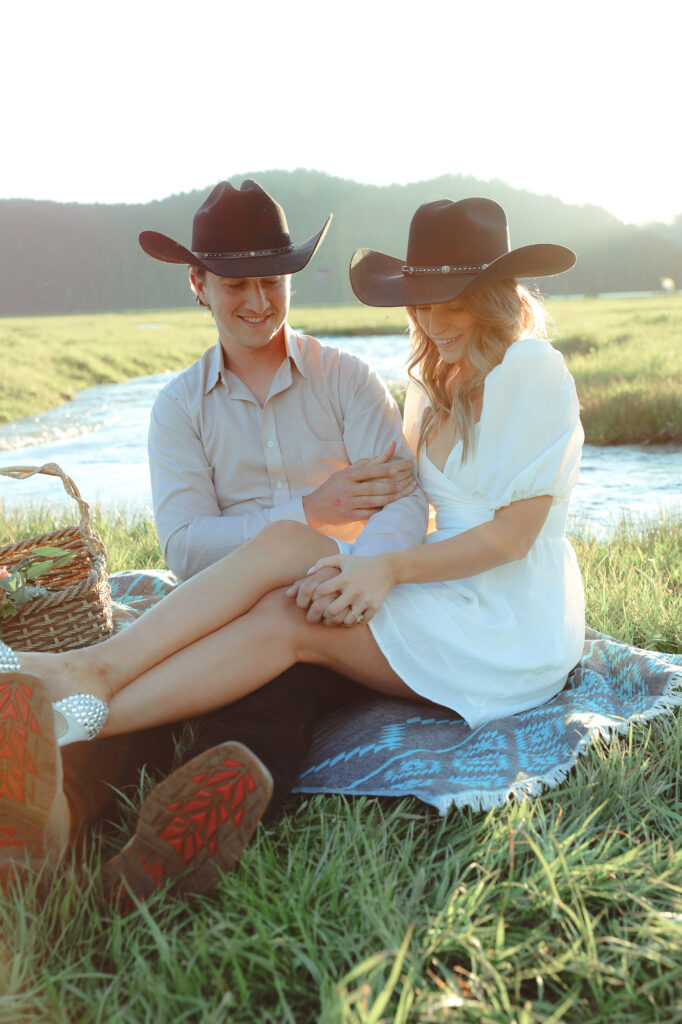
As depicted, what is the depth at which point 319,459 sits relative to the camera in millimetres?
3410

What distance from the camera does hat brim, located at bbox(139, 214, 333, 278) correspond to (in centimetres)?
300

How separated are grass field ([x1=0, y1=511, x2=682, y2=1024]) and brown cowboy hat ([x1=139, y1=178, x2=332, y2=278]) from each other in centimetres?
172

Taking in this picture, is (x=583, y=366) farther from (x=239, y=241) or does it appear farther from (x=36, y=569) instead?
(x=36, y=569)

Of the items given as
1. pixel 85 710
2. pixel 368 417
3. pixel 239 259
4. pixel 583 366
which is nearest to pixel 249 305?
pixel 239 259

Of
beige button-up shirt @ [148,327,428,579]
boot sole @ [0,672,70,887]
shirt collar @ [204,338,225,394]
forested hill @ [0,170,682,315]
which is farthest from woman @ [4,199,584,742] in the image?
forested hill @ [0,170,682,315]

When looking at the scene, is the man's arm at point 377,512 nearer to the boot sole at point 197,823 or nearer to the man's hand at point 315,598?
the man's hand at point 315,598

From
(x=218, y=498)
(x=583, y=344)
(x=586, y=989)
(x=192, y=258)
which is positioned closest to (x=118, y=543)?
(x=218, y=498)

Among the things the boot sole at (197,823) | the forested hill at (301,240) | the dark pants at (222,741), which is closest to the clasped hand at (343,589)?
the dark pants at (222,741)

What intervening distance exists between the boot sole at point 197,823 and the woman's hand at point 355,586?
629mm

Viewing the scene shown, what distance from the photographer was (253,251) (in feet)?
10.1

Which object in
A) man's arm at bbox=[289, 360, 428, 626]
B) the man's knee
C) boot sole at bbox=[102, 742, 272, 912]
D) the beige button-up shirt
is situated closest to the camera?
boot sole at bbox=[102, 742, 272, 912]

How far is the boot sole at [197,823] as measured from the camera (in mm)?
1841

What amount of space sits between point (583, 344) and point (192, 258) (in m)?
17.2

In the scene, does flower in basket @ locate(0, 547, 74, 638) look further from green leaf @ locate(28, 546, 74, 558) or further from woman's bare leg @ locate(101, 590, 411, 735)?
woman's bare leg @ locate(101, 590, 411, 735)
